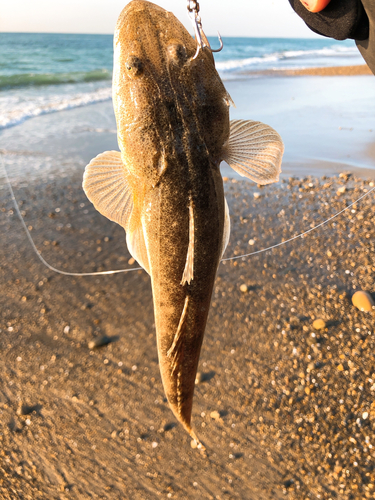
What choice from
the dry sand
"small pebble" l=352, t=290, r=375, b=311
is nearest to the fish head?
the dry sand

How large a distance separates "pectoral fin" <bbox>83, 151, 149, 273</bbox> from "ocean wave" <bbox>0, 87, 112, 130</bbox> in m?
8.79

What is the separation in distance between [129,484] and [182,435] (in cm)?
51

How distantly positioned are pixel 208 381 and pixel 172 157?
7.38 feet

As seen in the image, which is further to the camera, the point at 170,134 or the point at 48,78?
the point at 48,78

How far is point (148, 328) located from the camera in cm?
372

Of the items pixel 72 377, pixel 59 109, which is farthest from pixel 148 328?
pixel 59 109

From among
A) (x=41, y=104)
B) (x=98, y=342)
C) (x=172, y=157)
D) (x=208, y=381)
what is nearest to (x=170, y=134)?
(x=172, y=157)

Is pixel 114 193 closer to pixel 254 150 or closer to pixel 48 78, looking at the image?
pixel 254 150

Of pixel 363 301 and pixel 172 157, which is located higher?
pixel 172 157

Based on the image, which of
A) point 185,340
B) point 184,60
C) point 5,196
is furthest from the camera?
point 5,196

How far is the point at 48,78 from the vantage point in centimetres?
1612

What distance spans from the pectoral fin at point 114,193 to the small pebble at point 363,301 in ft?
8.26

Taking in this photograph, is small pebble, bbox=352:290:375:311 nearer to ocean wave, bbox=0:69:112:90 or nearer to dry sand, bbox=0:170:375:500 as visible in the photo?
dry sand, bbox=0:170:375:500

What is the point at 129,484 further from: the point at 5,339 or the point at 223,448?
the point at 5,339
